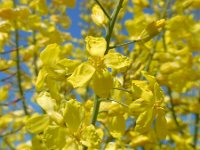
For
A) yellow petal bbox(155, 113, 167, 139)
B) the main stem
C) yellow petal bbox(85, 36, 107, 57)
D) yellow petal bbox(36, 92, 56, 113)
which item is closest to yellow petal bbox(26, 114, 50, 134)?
yellow petal bbox(36, 92, 56, 113)

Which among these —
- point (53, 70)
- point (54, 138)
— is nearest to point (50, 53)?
point (53, 70)

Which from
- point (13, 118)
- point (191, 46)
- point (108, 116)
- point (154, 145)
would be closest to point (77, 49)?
point (13, 118)

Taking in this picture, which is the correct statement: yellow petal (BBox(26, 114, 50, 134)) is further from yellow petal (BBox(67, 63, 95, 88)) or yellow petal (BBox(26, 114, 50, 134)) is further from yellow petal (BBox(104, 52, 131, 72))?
yellow petal (BBox(104, 52, 131, 72))

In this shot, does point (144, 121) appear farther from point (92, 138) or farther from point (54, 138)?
point (54, 138)

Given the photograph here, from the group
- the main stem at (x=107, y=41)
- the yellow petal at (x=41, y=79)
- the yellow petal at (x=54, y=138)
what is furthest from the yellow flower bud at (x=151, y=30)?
the yellow petal at (x=54, y=138)

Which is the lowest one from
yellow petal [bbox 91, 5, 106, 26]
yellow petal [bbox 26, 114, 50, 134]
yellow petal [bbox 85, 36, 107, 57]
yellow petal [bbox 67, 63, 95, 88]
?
yellow petal [bbox 26, 114, 50, 134]

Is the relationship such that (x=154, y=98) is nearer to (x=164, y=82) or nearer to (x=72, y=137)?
(x=72, y=137)
